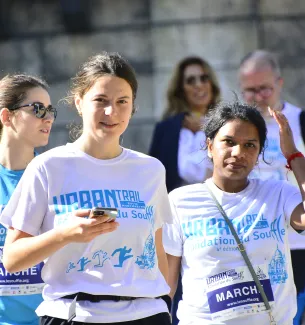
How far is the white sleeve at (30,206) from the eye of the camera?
3.87 metres

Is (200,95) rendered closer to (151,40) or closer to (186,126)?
(186,126)

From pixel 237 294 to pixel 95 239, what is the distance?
3.21 feet

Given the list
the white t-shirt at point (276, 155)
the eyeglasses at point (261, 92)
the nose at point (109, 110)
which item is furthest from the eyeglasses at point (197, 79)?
the nose at point (109, 110)

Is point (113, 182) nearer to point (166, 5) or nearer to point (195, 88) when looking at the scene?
point (195, 88)

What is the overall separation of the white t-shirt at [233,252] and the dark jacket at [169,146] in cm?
187

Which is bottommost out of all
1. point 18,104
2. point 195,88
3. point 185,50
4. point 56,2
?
point 18,104

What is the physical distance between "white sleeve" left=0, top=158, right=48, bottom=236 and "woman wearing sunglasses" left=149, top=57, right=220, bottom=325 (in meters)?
2.47

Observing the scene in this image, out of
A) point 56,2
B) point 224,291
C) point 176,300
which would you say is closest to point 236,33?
point 56,2

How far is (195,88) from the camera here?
7.14 meters

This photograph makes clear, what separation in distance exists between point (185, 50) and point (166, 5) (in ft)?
1.44

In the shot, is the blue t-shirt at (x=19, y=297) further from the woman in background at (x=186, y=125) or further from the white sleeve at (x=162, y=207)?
the woman in background at (x=186, y=125)

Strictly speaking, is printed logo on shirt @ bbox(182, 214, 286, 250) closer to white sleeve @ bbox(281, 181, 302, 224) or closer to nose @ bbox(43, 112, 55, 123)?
white sleeve @ bbox(281, 181, 302, 224)

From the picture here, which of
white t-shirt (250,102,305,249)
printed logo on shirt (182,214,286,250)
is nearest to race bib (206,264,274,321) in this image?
printed logo on shirt (182,214,286,250)

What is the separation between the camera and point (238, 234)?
4613 mm
